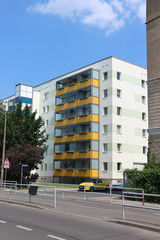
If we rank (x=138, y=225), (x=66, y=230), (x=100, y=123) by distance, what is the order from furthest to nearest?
(x=100, y=123) < (x=138, y=225) < (x=66, y=230)

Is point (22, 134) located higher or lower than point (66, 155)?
higher

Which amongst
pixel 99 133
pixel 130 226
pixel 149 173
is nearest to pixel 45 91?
pixel 99 133

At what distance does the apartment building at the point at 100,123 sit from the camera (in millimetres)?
44688

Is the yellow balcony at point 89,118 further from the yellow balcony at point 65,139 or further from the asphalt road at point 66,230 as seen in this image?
the asphalt road at point 66,230

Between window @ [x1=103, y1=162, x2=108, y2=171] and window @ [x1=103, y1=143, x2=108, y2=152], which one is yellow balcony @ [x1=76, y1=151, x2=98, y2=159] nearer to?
window @ [x1=103, y1=143, x2=108, y2=152]

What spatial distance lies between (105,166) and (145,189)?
2278 centimetres

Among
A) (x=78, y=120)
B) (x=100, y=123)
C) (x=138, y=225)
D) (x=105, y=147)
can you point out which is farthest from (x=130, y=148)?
(x=138, y=225)

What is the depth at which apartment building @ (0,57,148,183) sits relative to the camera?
44688 mm

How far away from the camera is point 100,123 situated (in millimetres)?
46281

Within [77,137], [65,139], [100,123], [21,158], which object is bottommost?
[21,158]

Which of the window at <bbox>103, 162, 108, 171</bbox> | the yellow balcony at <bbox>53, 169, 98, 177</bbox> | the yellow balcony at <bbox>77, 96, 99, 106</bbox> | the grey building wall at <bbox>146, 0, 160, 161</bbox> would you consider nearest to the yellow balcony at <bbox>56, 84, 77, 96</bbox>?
the yellow balcony at <bbox>77, 96, 99, 106</bbox>

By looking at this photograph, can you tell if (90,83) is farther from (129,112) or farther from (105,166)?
(105,166)

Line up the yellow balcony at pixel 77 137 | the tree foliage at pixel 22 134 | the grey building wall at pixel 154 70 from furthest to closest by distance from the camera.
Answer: the yellow balcony at pixel 77 137 < the tree foliage at pixel 22 134 < the grey building wall at pixel 154 70

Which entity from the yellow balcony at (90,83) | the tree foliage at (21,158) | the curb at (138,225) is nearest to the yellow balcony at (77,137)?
the yellow balcony at (90,83)
